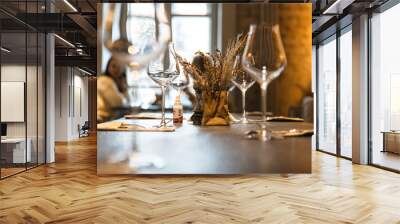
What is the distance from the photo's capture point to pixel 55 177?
13.7 feet

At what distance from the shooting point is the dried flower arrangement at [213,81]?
56 centimetres

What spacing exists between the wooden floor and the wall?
247 inches

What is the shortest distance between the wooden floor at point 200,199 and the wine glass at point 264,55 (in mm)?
2071

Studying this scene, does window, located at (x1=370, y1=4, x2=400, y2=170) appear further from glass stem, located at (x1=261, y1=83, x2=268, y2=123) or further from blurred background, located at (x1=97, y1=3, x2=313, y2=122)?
glass stem, located at (x1=261, y1=83, x2=268, y2=123)

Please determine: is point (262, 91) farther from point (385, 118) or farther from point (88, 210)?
point (385, 118)

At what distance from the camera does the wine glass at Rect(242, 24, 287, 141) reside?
409 millimetres

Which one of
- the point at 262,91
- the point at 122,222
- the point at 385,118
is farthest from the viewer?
the point at 385,118

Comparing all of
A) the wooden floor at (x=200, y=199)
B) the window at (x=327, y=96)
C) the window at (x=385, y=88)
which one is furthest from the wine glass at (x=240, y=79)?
the window at (x=327, y=96)

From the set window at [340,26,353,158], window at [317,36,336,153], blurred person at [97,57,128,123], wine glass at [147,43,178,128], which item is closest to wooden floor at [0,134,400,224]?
blurred person at [97,57,128,123]

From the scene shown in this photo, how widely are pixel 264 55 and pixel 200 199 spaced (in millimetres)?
2689

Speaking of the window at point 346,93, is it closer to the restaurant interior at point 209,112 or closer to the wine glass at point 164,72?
the restaurant interior at point 209,112

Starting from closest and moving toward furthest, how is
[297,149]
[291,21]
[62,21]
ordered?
[297,149] < [291,21] < [62,21]

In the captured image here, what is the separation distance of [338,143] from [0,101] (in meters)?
4.83

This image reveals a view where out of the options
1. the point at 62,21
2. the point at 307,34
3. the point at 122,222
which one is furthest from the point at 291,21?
the point at 62,21
